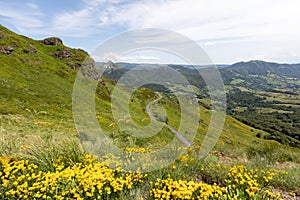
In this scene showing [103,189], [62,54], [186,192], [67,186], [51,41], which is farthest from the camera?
[51,41]

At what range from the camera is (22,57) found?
217ft

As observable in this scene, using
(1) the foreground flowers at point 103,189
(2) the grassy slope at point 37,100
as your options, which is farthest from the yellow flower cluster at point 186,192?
(2) the grassy slope at point 37,100

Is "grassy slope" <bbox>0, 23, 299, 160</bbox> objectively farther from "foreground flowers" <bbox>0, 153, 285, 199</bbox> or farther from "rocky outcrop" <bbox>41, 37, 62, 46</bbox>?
"rocky outcrop" <bbox>41, 37, 62, 46</bbox>

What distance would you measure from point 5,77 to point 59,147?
145 feet

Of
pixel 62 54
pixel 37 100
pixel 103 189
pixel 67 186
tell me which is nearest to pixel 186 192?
pixel 103 189

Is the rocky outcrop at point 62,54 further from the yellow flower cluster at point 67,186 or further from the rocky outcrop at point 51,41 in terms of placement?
the yellow flower cluster at point 67,186

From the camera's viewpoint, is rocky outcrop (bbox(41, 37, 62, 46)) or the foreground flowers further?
rocky outcrop (bbox(41, 37, 62, 46))

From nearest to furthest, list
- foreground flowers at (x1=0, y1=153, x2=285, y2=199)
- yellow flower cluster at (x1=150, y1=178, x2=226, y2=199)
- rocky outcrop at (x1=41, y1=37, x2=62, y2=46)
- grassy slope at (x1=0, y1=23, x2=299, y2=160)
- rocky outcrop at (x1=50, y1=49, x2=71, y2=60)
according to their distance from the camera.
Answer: yellow flower cluster at (x1=150, y1=178, x2=226, y2=199) → foreground flowers at (x1=0, y1=153, x2=285, y2=199) → grassy slope at (x1=0, y1=23, x2=299, y2=160) → rocky outcrop at (x1=50, y1=49, x2=71, y2=60) → rocky outcrop at (x1=41, y1=37, x2=62, y2=46)

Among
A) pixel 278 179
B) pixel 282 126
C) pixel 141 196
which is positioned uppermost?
pixel 141 196

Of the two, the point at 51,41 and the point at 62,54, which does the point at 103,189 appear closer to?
the point at 62,54

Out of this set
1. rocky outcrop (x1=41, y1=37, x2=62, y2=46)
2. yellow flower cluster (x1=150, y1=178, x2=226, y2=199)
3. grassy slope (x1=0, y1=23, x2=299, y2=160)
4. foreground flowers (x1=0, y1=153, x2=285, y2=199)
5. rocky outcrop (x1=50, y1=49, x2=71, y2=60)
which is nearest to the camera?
yellow flower cluster (x1=150, y1=178, x2=226, y2=199)

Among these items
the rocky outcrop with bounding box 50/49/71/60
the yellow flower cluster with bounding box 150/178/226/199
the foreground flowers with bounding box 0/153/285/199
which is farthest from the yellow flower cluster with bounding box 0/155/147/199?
the rocky outcrop with bounding box 50/49/71/60

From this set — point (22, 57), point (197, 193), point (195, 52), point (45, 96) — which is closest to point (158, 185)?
point (197, 193)

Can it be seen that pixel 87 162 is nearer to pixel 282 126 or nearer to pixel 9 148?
pixel 9 148
